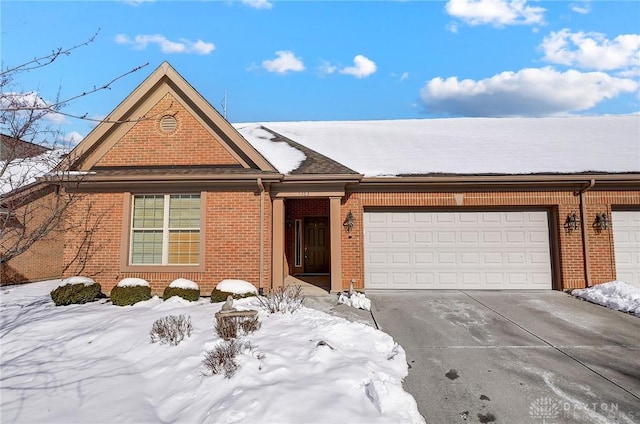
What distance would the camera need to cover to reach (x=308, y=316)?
270 inches

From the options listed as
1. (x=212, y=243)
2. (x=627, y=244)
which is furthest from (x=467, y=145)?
(x=212, y=243)

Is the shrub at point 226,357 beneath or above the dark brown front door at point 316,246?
beneath

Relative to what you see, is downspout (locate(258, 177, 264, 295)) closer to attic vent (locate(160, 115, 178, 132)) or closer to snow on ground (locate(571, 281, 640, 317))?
attic vent (locate(160, 115, 178, 132))

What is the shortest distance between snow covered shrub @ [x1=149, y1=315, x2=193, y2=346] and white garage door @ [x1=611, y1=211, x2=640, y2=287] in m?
12.0

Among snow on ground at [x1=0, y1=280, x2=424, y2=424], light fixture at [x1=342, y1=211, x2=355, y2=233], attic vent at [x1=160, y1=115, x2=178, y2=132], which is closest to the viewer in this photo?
snow on ground at [x1=0, y1=280, x2=424, y2=424]

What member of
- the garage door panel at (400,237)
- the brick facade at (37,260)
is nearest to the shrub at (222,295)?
the garage door panel at (400,237)

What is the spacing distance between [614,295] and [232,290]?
9843 millimetres

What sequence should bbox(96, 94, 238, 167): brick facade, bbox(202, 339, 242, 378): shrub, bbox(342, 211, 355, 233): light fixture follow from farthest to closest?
1. bbox(342, 211, 355, 233): light fixture
2. bbox(96, 94, 238, 167): brick facade
3. bbox(202, 339, 242, 378): shrub

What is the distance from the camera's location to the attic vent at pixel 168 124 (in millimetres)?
10079

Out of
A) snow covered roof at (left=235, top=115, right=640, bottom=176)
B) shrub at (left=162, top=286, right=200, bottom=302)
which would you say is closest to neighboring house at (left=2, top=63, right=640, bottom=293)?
snow covered roof at (left=235, top=115, right=640, bottom=176)

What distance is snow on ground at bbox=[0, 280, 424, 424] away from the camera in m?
3.79

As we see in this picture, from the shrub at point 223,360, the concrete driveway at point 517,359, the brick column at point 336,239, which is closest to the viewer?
the concrete driveway at point 517,359

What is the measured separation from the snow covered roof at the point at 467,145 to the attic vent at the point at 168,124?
9.49 ft

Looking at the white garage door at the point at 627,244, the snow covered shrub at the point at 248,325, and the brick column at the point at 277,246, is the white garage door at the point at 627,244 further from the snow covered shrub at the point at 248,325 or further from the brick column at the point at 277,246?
the snow covered shrub at the point at 248,325
